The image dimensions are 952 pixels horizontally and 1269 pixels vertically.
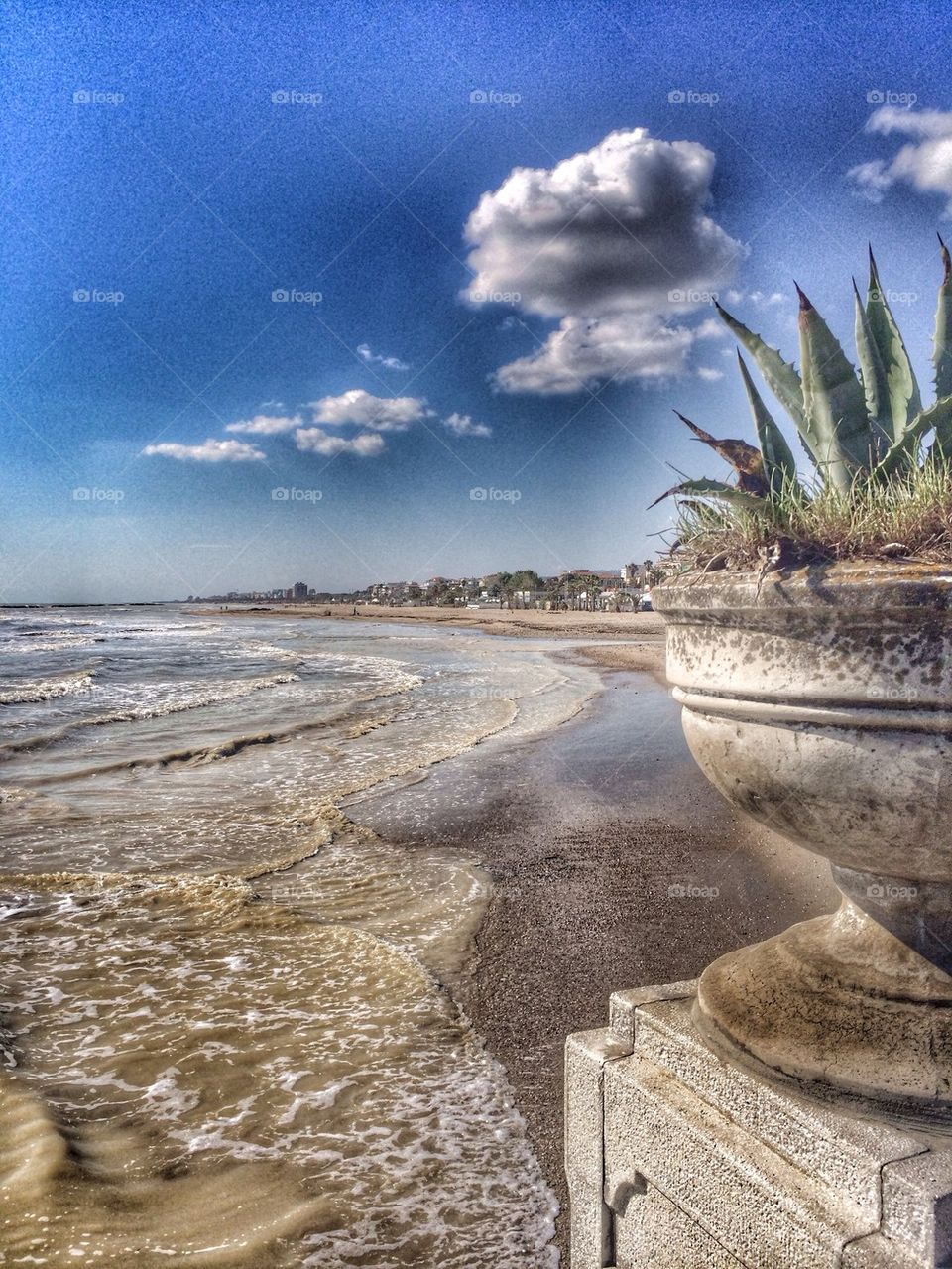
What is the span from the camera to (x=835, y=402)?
6.79 feet

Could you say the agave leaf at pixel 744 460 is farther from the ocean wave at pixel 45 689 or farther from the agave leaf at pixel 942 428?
the ocean wave at pixel 45 689

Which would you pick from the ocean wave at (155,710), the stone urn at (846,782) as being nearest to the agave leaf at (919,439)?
the stone urn at (846,782)

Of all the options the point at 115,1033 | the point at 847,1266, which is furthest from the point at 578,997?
the point at 847,1266

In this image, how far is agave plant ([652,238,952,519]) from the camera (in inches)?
74.9

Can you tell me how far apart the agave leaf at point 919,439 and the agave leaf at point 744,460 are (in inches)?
9.8

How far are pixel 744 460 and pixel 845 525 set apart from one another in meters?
0.36

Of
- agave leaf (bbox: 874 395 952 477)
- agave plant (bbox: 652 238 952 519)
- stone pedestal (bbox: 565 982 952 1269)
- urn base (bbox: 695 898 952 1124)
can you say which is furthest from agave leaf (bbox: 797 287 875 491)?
stone pedestal (bbox: 565 982 952 1269)

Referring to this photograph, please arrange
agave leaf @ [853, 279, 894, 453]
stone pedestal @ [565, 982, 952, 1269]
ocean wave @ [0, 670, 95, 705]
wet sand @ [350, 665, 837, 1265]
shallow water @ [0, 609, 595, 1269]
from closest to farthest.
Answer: stone pedestal @ [565, 982, 952, 1269] < agave leaf @ [853, 279, 894, 453] < shallow water @ [0, 609, 595, 1269] < wet sand @ [350, 665, 837, 1265] < ocean wave @ [0, 670, 95, 705]

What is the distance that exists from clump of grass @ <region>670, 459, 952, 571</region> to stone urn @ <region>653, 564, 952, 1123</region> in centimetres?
10

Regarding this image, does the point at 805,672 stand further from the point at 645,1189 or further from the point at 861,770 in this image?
the point at 645,1189

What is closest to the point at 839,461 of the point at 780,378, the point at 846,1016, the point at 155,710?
the point at 780,378

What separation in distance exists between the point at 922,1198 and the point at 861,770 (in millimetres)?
643

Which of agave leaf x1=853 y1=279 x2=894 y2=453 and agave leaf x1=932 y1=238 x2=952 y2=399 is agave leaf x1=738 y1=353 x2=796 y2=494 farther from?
agave leaf x1=932 y1=238 x2=952 y2=399

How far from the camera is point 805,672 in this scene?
5.15ft
